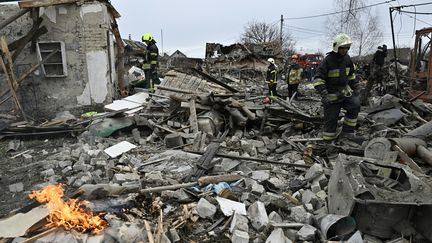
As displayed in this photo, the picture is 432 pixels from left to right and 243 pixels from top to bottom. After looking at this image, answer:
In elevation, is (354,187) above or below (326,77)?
below

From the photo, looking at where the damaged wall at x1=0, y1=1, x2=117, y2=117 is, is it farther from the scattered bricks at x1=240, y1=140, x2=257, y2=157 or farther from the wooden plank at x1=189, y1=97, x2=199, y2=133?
the scattered bricks at x1=240, y1=140, x2=257, y2=157

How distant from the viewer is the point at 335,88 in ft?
21.8

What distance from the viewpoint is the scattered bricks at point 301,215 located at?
13.2ft

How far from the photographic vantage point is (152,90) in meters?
11.0

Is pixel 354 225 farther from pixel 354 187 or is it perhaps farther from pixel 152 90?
pixel 152 90

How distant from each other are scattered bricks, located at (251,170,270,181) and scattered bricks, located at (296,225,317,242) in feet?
4.71

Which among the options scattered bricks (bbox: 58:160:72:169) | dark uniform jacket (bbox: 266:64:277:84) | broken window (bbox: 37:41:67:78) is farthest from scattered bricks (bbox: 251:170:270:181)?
dark uniform jacket (bbox: 266:64:277:84)

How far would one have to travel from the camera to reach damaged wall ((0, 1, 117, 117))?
1001 cm

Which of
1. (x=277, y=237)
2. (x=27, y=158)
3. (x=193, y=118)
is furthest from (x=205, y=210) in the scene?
(x=27, y=158)

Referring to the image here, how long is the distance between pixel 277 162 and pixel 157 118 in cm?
382

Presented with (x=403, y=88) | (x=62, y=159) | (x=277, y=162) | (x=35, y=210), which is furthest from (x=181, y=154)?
(x=403, y=88)

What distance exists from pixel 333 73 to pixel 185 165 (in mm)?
3256

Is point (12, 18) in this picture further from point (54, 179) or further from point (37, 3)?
point (54, 179)

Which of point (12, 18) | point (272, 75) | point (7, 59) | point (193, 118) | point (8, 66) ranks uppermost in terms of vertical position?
point (12, 18)
